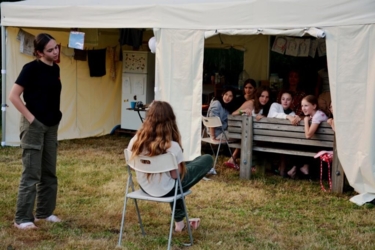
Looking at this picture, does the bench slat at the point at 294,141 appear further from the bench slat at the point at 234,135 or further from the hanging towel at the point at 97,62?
the hanging towel at the point at 97,62

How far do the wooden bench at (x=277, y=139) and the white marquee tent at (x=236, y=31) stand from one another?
309 mm

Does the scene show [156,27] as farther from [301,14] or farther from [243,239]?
[243,239]

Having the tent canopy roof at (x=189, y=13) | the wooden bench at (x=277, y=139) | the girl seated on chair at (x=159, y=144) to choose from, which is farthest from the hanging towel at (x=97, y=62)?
the girl seated on chair at (x=159, y=144)

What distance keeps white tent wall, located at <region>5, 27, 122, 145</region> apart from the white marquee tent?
27 cm

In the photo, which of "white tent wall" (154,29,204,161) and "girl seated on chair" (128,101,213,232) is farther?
"white tent wall" (154,29,204,161)

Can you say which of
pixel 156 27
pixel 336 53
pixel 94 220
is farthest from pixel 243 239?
pixel 156 27

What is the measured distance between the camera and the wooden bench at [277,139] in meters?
6.53

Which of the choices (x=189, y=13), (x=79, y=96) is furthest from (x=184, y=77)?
(x=79, y=96)

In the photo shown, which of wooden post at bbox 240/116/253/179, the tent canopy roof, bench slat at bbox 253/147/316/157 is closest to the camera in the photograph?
the tent canopy roof

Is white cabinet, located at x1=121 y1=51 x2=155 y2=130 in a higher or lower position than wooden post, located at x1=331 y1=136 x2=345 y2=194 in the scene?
higher

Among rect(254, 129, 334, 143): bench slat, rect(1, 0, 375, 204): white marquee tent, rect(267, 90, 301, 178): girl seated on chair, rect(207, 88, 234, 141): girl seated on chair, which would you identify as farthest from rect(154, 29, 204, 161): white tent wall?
rect(267, 90, 301, 178): girl seated on chair

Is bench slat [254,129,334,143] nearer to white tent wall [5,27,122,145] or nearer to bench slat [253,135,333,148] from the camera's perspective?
bench slat [253,135,333,148]

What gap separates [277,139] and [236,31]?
129 cm

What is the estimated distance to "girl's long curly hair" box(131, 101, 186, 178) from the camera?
445cm
